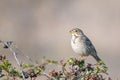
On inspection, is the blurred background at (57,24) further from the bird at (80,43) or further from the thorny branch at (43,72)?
the thorny branch at (43,72)

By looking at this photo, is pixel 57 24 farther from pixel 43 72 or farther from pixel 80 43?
pixel 43 72

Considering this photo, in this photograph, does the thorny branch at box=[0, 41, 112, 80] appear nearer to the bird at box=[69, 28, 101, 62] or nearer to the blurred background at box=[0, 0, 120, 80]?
the bird at box=[69, 28, 101, 62]

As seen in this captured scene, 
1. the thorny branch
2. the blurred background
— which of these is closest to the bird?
the thorny branch

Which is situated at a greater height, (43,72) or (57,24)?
(43,72)

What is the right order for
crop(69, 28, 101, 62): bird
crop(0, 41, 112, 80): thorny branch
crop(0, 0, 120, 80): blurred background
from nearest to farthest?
crop(0, 41, 112, 80): thorny branch
crop(69, 28, 101, 62): bird
crop(0, 0, 120, 80): blurred background

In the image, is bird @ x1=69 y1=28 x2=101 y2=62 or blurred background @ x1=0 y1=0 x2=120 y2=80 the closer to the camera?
bird @ x1=69 y1=28 x2=101 y2=62

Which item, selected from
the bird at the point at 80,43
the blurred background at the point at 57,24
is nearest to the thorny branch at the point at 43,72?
the bird at the point at 80,43

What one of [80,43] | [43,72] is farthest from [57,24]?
[43,72]

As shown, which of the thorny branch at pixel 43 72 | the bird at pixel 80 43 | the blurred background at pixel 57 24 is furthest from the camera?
the blurred background at pixel 57 24

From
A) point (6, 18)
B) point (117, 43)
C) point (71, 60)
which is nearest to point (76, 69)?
point (71, 60)
